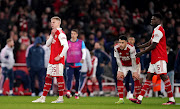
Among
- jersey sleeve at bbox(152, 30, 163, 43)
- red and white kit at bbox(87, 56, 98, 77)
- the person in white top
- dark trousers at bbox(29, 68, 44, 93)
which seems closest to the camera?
jersey sleeve at bbox(152, 30, 163, 43)

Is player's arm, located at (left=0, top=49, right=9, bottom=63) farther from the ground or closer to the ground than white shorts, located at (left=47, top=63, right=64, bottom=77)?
farther from the ground

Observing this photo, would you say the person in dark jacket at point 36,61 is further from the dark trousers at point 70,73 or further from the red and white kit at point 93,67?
the dark trousers at point 70,73

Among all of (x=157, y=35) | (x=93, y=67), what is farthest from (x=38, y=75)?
(x=157, y=35)

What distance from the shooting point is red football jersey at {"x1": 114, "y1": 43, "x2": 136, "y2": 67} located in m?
11.8

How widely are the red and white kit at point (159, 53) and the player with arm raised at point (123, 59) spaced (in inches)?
29.2

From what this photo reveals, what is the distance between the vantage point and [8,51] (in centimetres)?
1848

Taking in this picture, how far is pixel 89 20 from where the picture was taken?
2452cm

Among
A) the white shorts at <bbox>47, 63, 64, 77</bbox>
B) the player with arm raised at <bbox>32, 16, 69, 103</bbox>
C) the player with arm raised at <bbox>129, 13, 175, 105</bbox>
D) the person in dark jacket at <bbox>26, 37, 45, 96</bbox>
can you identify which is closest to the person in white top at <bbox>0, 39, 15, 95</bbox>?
A: the person in dark jacket at <bbox>26, 37, 45, 96</bbox>

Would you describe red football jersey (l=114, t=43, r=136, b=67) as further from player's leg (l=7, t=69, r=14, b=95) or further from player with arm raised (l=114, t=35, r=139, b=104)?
player's leg (l=7, t=69, r=14, b=95)

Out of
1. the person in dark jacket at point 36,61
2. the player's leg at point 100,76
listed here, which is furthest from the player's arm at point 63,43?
the player's leg at point 100,76

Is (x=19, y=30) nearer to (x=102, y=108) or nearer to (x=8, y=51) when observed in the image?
(x=8, y=51)

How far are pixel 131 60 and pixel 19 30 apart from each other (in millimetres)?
12103

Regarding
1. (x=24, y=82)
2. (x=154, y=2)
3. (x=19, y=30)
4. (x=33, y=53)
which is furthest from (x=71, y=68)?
(x=154, y=2)

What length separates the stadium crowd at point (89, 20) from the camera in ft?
70.0
